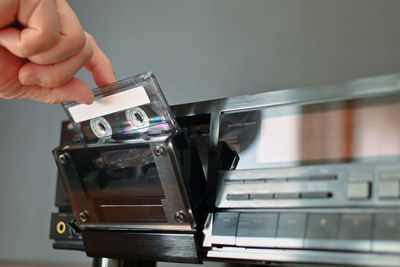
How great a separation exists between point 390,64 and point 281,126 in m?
0.32

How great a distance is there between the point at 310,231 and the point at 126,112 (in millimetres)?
359

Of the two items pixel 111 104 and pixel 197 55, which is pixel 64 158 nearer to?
pixel 111 104

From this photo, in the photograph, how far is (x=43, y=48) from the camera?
2.02ft

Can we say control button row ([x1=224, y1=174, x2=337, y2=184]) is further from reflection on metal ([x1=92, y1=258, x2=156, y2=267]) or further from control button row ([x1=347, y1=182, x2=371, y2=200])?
reflection on metal ([x1=92, y1=258, x2=156, y2=267])

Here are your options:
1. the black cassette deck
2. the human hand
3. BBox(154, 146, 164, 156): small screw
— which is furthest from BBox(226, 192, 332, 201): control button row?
the human hand

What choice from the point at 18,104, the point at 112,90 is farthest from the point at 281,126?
the point at 18,104

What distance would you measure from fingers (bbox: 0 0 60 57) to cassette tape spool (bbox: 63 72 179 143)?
0.65ft

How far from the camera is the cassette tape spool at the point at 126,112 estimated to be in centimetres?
80

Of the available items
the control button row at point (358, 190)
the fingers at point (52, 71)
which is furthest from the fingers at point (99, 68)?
the control button row at point (358, 190)

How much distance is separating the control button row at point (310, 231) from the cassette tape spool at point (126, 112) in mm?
184

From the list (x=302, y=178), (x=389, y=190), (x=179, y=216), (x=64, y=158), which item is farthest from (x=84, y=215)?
(x=389, y=190)

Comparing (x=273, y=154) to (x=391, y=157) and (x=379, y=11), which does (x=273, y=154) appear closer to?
(x=391, y=157)

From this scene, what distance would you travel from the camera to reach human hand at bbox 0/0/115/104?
0.61 m

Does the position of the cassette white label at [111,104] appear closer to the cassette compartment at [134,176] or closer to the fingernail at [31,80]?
the cassette compartment at [134,176]
